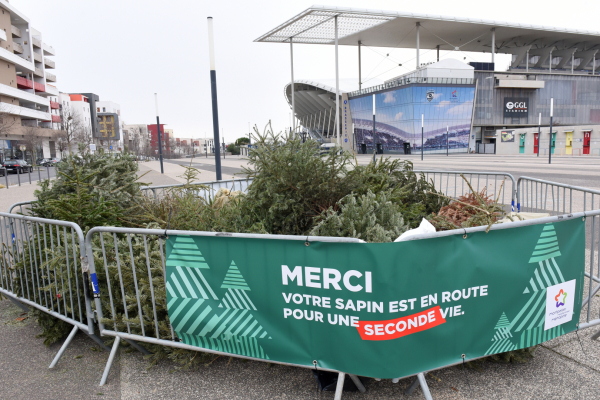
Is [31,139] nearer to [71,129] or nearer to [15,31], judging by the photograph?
[71,129]

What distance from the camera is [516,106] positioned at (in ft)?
233

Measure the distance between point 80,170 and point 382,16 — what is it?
5338cm

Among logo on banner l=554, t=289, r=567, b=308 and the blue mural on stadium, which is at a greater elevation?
the blue mural on stadium

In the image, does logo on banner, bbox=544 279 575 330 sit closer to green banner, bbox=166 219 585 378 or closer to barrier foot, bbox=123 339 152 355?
green banner, bbox=166 219 585 378

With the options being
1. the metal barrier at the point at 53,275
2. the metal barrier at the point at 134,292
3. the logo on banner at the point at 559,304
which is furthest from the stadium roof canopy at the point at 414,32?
the logo on banner at the point at 559,304

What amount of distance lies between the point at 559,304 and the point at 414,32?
225 ft

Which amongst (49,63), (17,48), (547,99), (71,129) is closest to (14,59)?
(17,48)

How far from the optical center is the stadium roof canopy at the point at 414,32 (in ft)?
168

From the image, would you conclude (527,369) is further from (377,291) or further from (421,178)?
(421,178)

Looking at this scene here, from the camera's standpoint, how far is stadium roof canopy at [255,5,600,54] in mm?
51094

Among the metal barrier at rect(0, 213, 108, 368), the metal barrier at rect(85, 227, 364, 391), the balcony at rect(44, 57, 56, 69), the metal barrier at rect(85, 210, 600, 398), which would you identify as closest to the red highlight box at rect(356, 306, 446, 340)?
the metal barrier at rect(85, 210, 600, 398)

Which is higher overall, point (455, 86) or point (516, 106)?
point (455, 86)

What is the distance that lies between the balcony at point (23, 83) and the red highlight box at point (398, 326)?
7841cm

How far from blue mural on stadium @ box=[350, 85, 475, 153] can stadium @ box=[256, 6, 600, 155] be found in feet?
0.50
